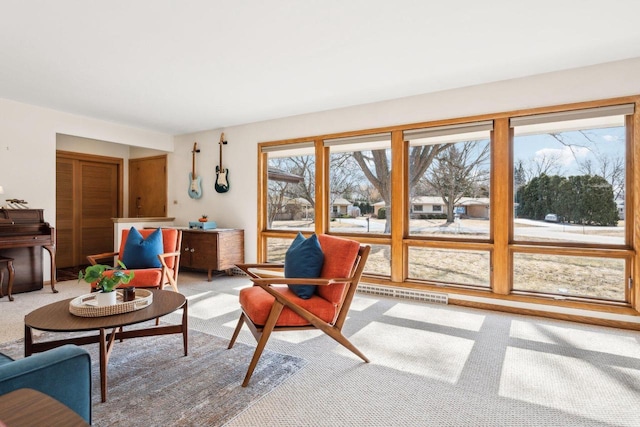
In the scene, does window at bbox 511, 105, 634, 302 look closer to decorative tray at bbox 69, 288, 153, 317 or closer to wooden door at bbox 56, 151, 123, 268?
decorative tray at bbox 69, 288, 153, 317

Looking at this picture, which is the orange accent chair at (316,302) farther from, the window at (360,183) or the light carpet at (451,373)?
the window at (360,183)

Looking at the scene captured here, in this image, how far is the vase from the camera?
2.15 m

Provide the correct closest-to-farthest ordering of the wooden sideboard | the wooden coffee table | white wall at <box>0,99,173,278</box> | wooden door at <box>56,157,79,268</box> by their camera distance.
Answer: the wooden coffee table < white wall at <box>0,99,173,278</box> < the wooden sideboard < wooden door at <box>56,157,79,268</box>

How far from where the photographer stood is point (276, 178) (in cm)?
532

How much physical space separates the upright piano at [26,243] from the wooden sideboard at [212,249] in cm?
164

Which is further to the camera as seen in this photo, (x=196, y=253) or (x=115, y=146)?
(x=115, y=146)

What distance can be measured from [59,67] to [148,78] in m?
0.76

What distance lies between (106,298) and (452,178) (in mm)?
3599

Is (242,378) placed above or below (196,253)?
below

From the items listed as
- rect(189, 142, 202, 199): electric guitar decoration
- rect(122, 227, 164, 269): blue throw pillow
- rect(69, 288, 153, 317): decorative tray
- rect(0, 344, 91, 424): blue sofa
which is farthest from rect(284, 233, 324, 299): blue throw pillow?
rect(189, 142, 202, 199): electric guitar decoration

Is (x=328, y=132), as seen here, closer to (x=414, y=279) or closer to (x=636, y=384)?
(x=414, y=279)

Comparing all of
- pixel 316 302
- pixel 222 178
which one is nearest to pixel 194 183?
pixel 222 178

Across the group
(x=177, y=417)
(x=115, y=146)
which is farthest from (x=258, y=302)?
(x=115, y=146)

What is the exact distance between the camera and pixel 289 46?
286 cm
